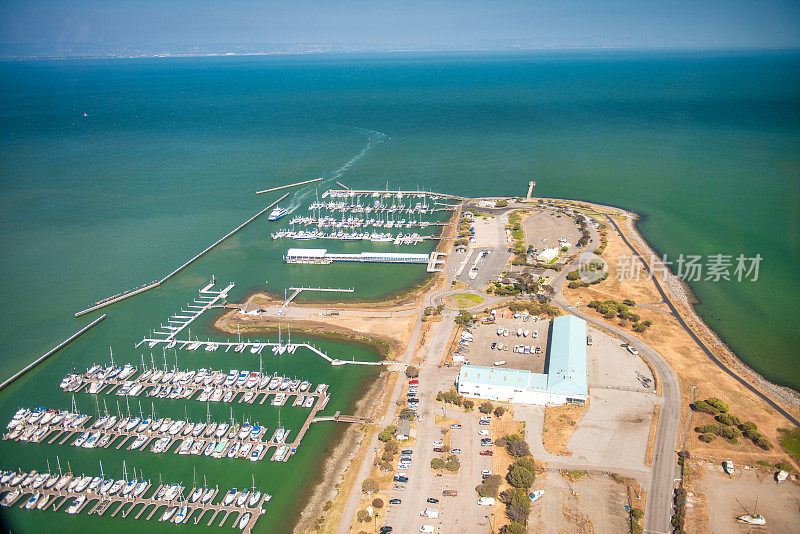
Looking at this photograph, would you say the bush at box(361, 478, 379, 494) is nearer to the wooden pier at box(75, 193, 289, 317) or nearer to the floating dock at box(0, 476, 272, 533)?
the floating dock at box(0, 476, 272, 533)

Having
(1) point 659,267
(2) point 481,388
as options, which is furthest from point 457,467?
(1) point 659,267

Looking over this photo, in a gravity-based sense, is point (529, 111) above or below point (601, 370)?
above

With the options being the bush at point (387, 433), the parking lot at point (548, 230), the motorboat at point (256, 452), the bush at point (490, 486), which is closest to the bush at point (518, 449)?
the bush at point (490, 486)

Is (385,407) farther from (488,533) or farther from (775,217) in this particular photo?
(775,217)

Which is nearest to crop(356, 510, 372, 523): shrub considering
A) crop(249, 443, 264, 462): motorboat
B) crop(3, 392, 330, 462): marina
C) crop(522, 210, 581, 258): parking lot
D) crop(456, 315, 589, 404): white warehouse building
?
crop(3, 392, 330, 462): marina

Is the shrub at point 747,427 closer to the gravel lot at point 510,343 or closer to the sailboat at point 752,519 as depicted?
the sailboat at point 752,519

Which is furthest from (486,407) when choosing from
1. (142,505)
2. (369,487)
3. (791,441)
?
(142,505)

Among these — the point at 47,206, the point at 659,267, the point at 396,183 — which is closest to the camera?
the point at 659,267

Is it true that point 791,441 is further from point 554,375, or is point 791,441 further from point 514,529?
point 514,529
